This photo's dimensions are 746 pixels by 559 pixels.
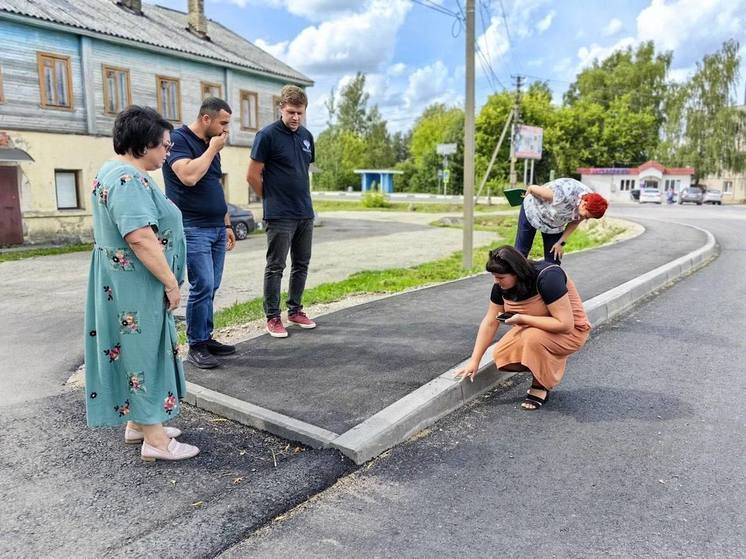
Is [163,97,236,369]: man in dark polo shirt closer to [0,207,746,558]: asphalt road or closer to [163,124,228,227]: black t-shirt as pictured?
[163,124,228,227]: black t-shirt

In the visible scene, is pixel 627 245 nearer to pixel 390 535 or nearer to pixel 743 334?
pixel 743 334

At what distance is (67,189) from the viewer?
17.7 m

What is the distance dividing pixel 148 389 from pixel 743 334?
5.72m

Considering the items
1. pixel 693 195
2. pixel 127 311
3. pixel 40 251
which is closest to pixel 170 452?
pixel 127 311

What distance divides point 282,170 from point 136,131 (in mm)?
2159

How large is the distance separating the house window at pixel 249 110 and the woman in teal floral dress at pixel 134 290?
2114 cm

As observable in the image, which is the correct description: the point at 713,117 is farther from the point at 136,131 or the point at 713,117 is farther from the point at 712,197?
the point at 136,131

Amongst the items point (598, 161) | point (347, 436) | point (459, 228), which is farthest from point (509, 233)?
point (598, 161)

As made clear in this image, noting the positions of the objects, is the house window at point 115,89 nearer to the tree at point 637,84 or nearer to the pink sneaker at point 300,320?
the pink sneaker at point 300,320

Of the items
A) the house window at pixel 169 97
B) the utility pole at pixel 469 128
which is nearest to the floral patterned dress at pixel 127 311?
the utility pole at pixel 469 128

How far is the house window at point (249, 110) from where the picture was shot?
2297cm

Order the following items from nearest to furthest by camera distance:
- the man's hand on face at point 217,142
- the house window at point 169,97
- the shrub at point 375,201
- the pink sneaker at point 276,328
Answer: the man's hand on face at point 217,142 → the pink sneaker at point 276,328 → the house window at point 169,97 → the shrub at point 375,201

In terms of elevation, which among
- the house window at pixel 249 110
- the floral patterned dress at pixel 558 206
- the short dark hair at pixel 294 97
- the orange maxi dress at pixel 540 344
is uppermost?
the house window at pixel 249 110

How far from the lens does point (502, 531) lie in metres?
2.57
